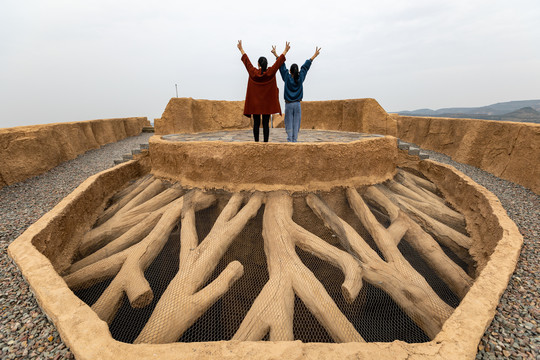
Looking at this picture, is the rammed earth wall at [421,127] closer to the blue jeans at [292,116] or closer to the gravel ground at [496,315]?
the gravel ground at [496,315]

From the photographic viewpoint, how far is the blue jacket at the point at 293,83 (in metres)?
4.24

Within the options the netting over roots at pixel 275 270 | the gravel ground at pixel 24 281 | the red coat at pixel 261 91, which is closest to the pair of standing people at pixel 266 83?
the red coat at pixel 261 91

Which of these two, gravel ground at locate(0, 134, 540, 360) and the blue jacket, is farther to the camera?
the blue jacket

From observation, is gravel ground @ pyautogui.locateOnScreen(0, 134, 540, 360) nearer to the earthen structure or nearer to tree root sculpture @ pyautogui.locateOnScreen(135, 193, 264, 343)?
the earthen structure

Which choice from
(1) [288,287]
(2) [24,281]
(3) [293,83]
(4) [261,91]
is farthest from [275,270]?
(3) [293,83]

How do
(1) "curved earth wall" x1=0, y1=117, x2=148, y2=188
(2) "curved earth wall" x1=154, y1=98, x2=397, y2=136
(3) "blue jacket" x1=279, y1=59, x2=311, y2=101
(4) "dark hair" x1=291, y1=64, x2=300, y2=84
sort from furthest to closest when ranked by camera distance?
(2) "curved earth wall" x1=154, y1=98, x2=397, y2=136
(1) "curved earth wall" x1=0, y1=117, x2=148, y2=188
(4) "dark hair" x1=291, y1=64, x2=300, y2=84
(3) "blue jacket" x1=279, y1=59, x2=311, y2=101

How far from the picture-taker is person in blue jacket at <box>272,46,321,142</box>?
4258 mm

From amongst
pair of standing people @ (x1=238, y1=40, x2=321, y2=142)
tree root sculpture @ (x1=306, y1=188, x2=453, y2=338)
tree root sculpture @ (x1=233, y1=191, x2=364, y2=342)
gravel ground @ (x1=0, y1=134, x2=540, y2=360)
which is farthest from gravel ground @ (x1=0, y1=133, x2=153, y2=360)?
pair of standing people @ (x1=238, y1=40, x2=321, y2=142)

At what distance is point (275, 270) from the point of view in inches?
112

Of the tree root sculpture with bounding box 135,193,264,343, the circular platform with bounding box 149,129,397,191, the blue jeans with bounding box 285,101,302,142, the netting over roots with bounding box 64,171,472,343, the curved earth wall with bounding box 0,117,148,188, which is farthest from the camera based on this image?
the curved earth wall with bounding box 0,117,148,188

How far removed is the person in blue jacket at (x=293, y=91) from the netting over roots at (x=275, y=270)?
1538 mm

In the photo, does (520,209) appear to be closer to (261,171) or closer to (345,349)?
(261,171)

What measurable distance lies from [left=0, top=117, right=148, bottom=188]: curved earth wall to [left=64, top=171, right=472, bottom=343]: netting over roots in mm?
3540

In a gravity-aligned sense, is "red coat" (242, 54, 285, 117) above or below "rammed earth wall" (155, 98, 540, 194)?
above
